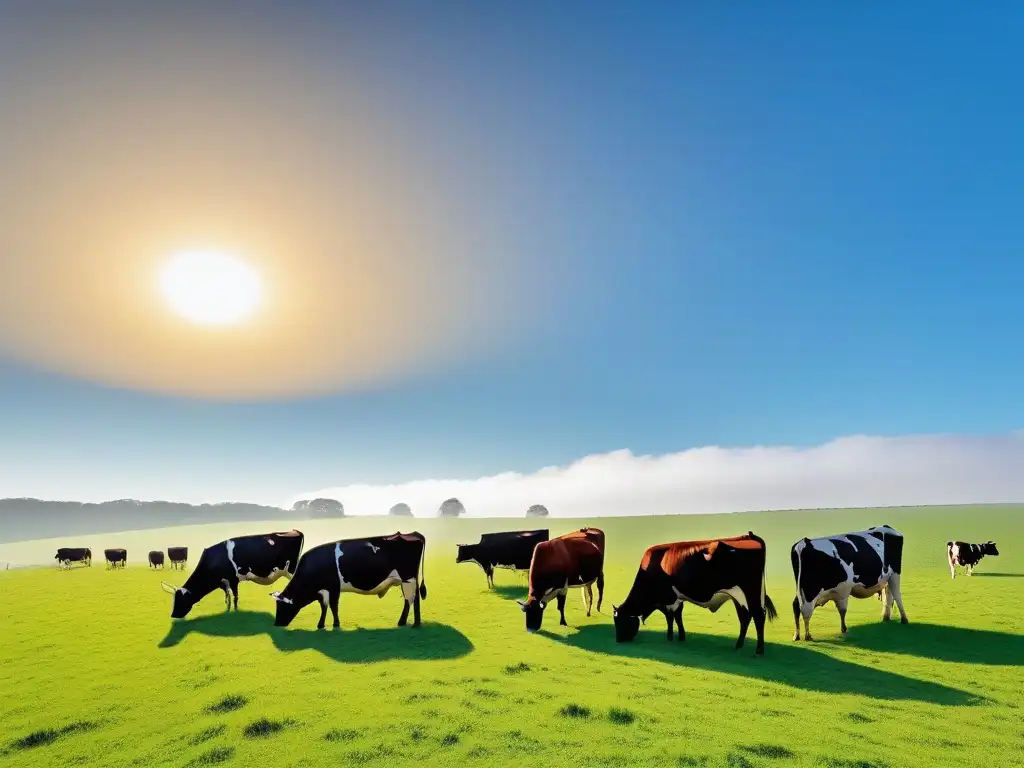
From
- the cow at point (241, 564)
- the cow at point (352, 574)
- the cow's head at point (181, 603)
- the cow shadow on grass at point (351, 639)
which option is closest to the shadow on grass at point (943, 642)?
the cow shadow on grass at point (351, 639)

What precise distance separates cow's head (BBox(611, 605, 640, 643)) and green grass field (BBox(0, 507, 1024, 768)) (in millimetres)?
391

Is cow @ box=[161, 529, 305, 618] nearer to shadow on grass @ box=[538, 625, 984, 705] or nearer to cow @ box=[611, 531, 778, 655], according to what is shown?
shadow on grass @ box=[538, 625, 984, 705]

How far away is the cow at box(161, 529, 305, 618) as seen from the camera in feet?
69.5

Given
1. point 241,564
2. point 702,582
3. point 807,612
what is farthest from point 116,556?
point 807,612

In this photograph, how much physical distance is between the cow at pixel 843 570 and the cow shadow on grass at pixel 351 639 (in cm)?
1009

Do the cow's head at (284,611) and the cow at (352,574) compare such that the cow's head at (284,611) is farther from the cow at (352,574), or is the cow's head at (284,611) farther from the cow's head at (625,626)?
the cow's head at (625,626)

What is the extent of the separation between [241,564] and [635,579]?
629 inches

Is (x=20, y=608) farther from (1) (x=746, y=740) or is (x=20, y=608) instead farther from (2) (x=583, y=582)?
(1) (x=746, y=740)

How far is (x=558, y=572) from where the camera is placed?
1827 centimetres

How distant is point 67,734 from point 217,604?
47.0ft

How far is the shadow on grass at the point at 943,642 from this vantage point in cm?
1312

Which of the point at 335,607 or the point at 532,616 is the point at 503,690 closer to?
the point at 532,616

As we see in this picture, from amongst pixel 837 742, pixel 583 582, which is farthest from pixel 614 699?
pixel 583 582

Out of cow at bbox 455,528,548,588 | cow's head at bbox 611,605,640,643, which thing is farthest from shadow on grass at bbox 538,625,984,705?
cow at bbox 455,528,548,588
